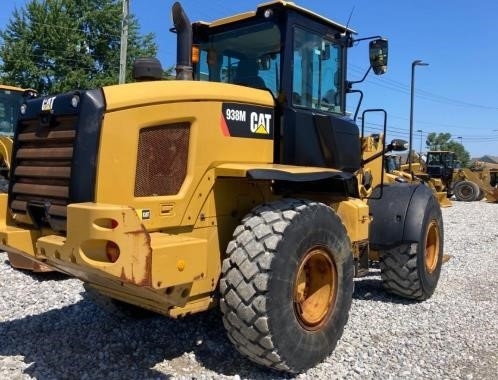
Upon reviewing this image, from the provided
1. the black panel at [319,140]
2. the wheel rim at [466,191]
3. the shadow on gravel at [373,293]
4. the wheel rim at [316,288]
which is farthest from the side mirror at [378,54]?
the wheel rim at [466,191]

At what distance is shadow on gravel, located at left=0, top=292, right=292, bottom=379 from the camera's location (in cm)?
406

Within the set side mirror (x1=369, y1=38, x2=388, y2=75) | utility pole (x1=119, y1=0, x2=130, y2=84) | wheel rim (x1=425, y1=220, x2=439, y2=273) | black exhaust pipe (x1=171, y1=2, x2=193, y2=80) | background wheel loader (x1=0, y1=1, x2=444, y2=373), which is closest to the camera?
background wheel loader (x1=0, y1=1, x2=444, y2=373)

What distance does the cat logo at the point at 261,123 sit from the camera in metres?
4.36

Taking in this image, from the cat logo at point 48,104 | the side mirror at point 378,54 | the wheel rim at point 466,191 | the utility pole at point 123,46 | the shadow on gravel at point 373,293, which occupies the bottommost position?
the shadow on gravel at point 373,293

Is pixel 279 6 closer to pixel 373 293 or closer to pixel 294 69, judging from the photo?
pixel 294 69

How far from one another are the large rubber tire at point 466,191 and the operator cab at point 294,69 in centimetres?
2424

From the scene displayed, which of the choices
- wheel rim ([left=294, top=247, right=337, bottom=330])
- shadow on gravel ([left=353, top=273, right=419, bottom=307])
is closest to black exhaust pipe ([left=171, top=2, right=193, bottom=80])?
wheel rim ([left=294, top=247, right=337, bottom=330])

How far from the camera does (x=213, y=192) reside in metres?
3.99

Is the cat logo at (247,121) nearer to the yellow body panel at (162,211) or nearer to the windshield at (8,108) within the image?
the yellow body panel at (162,211)

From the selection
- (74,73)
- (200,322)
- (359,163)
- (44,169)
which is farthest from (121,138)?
(74,73)

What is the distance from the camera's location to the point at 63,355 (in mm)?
4348

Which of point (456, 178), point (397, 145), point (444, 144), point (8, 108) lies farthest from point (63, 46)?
point (444, 144)

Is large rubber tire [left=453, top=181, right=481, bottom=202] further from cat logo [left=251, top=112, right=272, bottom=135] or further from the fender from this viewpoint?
cat logo [left=251, top=112, right=272, bottom=135]

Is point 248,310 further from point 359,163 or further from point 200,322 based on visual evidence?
point 359,163
